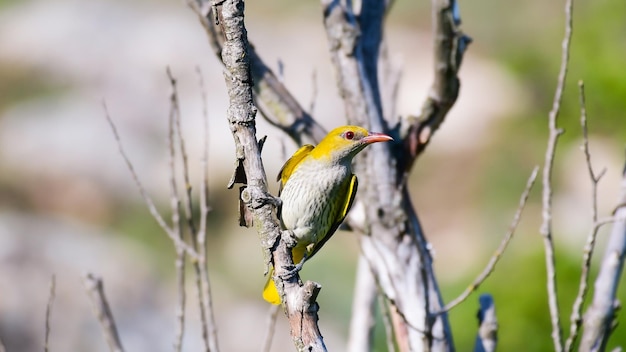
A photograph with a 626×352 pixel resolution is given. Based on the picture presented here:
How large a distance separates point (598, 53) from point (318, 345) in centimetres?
927

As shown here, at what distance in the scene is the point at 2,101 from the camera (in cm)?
1124

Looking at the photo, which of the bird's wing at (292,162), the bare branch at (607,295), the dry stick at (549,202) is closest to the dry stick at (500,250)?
the dry stick at (549,202)

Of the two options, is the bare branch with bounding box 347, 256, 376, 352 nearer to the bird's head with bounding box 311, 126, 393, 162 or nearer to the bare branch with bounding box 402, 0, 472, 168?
the bare branch with bounding box 402, 0, 472, 168

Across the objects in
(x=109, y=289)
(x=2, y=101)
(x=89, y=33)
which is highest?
(x=89, y=33)


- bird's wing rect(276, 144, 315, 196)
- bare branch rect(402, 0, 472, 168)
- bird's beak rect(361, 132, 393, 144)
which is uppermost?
bare branch rect(402, 0, 472, 168)

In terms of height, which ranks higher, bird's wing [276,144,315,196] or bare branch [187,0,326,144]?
bare branch [187,0,326,144]

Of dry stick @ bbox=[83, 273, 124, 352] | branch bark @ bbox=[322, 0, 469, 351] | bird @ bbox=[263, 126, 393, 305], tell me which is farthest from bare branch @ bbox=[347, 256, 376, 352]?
dry stick @ bbox=[83, 273, 124, 352]

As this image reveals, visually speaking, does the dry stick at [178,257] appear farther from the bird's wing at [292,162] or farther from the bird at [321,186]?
the bird's wing at [292,162]

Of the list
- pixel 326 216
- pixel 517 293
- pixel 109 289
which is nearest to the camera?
pixel 326 216

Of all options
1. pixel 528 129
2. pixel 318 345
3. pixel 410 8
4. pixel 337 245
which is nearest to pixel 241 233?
pixel 337 245

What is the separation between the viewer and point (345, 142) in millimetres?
3465

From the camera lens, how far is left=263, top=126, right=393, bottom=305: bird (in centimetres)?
345

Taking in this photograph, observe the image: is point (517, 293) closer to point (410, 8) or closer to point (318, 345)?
point (318, 345)

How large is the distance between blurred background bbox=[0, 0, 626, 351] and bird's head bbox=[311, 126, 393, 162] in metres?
3.65
